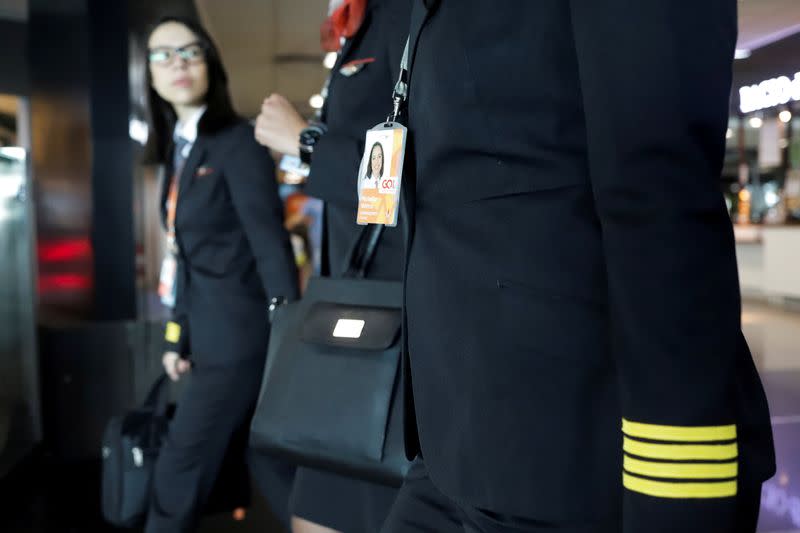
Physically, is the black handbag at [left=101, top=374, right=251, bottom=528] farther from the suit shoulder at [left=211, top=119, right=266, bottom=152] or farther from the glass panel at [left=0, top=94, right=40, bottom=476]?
the glass panel at [left=0, top=94, right=40, bottom=476]

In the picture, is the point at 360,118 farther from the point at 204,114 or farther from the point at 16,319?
the point at 16,319

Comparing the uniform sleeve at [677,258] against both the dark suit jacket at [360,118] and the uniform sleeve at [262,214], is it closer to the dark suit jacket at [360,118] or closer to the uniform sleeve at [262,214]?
the dark suit jacket at [360,118]

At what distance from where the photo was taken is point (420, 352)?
3.18ft

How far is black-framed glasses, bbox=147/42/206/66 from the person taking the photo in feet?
8.43

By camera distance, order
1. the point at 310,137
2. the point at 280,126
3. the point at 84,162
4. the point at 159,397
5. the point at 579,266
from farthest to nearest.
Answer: the point at 84,162, the point at 159,397, the point at 280,126, the point at 310,137, the point at 579,266

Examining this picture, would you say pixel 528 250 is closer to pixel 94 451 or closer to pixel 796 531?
pixel 796 531

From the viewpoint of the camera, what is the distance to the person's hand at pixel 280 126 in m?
1.81

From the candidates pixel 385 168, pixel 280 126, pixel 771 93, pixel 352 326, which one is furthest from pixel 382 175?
pixel 771 93

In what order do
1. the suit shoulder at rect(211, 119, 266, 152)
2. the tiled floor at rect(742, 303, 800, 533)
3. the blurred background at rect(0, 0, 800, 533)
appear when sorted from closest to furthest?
the suit shoulder at rect(211, 119, 266, 152), the tiled floor at rect(742, 303, 800, 533), the blurred background at rect(0, 0, 800, 533)

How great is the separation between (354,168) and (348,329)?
0.32 metres

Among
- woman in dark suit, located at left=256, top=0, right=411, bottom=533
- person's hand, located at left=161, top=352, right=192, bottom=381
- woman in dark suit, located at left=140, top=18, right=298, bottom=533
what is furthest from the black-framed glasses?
woman in dark suit, located at left=256, top=0, right=411, bottom=533

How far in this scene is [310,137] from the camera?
5.58ft

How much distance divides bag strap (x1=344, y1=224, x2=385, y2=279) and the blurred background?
69.0 inches

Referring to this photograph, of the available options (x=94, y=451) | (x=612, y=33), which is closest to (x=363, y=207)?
A: (x=612, y=33)
